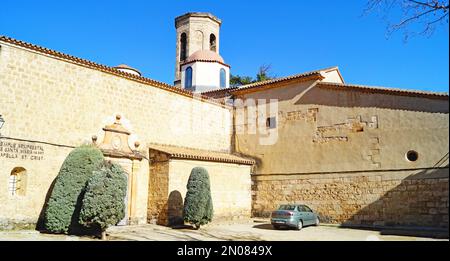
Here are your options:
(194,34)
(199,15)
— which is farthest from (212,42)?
(199,15)

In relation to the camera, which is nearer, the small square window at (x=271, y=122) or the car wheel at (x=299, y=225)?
the car wheel at (x=299, y=225)

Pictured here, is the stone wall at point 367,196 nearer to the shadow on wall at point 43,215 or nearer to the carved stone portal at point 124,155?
the carved stone portal at point 124,155

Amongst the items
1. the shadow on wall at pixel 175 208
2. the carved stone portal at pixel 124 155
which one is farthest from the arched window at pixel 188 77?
the shadow on wall at pixel 175 208

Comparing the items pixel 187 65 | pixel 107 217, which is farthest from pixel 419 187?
pixel 187 65

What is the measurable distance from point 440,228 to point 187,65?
2147cm

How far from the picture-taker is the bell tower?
34.6 m

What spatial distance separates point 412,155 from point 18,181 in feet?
43.7

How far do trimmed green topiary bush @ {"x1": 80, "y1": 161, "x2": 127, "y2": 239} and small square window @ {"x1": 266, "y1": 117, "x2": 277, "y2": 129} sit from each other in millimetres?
8944

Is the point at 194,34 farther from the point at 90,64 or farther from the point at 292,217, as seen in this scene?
the point at 292,217

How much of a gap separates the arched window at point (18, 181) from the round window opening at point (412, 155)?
42.6ft

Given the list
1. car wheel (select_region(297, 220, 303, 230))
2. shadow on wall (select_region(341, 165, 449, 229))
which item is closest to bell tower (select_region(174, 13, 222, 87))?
car wheel (select_region(297, 220, 303, 230))

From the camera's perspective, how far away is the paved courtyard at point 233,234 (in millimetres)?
10789

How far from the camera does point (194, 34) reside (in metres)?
34.8

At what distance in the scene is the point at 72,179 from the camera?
1178cm
